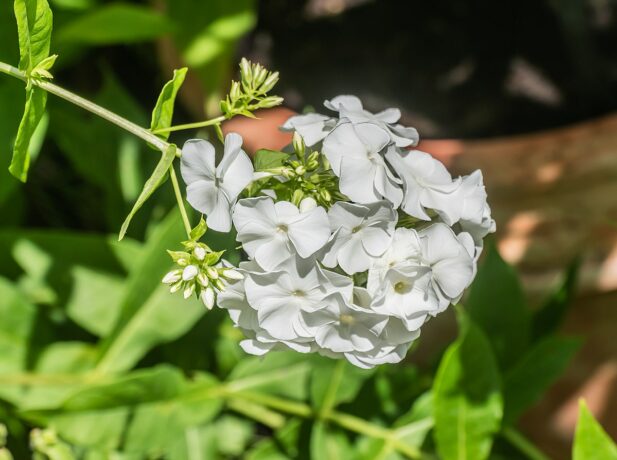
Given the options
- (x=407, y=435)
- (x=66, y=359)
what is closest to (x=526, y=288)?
(x=407, y=435)

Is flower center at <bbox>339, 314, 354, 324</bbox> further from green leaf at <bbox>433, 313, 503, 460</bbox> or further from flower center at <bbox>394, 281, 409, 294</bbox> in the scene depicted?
green leaf at <bbox>433, 313, 503, 460</bbox>

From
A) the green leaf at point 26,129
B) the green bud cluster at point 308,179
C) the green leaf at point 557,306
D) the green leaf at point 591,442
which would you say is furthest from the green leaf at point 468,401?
the green leaf at point 26,129

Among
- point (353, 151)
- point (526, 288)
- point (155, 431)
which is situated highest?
point (353, 151)

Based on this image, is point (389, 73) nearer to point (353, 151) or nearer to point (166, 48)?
point (166, 48)

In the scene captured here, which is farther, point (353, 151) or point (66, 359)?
point (66, 359)

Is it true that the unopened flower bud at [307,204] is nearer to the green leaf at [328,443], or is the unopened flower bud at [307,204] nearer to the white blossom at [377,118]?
the white blossom at [377,118]

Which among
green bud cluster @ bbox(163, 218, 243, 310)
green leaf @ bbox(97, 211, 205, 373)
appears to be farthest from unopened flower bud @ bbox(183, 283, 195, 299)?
green leaf @ bbox(97, 211, 205, 373)

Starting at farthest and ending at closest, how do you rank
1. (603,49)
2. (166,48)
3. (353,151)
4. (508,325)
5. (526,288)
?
1. (603,49)
2. (166,48)
3. (526,288)
4. (508,325)
5. (353,151)
